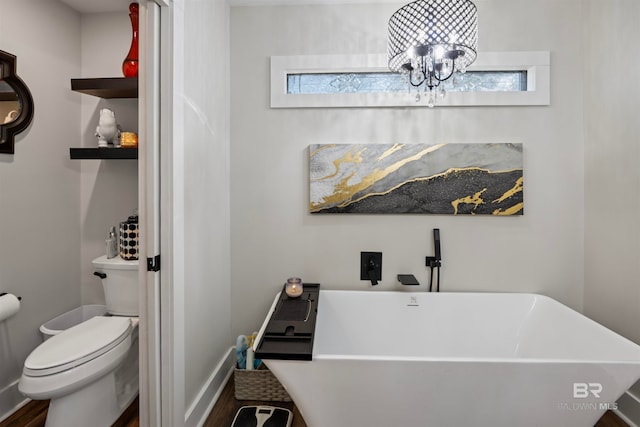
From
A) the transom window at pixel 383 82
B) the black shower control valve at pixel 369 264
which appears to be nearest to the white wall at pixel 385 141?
the black shower control valve at pixel 369 264

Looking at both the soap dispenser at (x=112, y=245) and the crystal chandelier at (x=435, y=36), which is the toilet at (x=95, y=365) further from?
the crystal chandelier at (x=435, y=36)

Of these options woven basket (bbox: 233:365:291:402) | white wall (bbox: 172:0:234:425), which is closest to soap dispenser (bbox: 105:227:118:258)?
white wall (bbox: 172:0:234:425)

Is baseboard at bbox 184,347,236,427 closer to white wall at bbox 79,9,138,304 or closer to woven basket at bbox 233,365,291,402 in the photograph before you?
woven basket at bbox 233,365,291,402

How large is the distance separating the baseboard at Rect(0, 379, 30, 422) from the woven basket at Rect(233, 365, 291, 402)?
1.30m

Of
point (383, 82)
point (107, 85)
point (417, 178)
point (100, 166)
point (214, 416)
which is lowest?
point (214, 416)

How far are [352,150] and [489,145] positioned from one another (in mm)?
921

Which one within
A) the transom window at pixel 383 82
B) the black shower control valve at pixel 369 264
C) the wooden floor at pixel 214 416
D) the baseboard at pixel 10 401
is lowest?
the wooden floor at pixel 214 416

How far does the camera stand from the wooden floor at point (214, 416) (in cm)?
175

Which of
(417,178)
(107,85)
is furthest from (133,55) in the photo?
(417,178)

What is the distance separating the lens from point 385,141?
218 centimetres

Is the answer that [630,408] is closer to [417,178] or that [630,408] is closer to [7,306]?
[417,178]

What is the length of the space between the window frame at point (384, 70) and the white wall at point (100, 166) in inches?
46.7

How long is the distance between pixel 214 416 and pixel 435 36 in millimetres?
2324

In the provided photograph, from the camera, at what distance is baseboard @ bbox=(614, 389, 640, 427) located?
1.70 m
